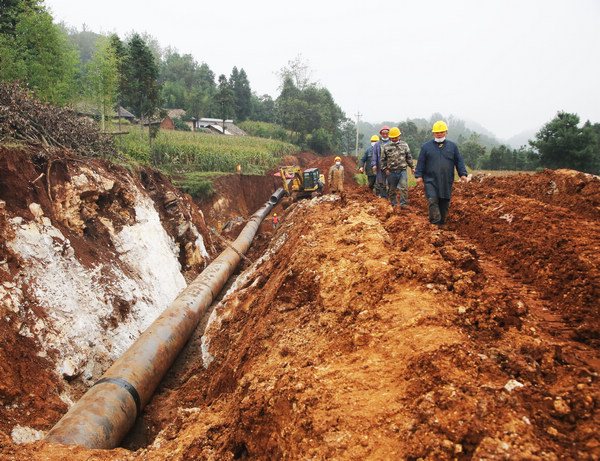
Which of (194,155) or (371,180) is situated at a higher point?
(194,155)

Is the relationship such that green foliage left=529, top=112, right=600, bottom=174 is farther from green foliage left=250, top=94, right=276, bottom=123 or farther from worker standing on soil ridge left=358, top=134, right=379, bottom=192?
green foliage left=250, top=94, right=276, bottom=123

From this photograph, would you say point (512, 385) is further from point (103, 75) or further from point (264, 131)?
point (264, 131)

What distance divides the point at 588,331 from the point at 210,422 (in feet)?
10.5

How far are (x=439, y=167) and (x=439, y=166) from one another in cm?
2

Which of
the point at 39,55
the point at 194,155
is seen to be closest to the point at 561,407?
the point at 39,55

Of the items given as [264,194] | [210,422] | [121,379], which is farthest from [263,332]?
[264,194]

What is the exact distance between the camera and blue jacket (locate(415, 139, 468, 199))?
19.7 ft

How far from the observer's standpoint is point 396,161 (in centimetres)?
Answer: 780

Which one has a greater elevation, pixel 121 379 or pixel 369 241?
pixel 369 241

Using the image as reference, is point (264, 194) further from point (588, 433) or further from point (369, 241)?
point (588, 433)

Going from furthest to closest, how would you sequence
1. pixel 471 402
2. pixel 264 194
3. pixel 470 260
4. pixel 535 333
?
pixel 264 194
pixel 470 260
pixel 535 333
pixel 471 402

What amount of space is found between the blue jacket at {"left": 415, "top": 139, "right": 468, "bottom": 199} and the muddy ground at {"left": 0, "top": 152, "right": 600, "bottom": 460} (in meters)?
0.84

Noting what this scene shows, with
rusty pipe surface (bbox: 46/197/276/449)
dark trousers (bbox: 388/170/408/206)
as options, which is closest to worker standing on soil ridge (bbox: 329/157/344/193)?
dark trousers (bbox: 388/170/408/206)

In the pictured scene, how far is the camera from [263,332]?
4270 millimetres
